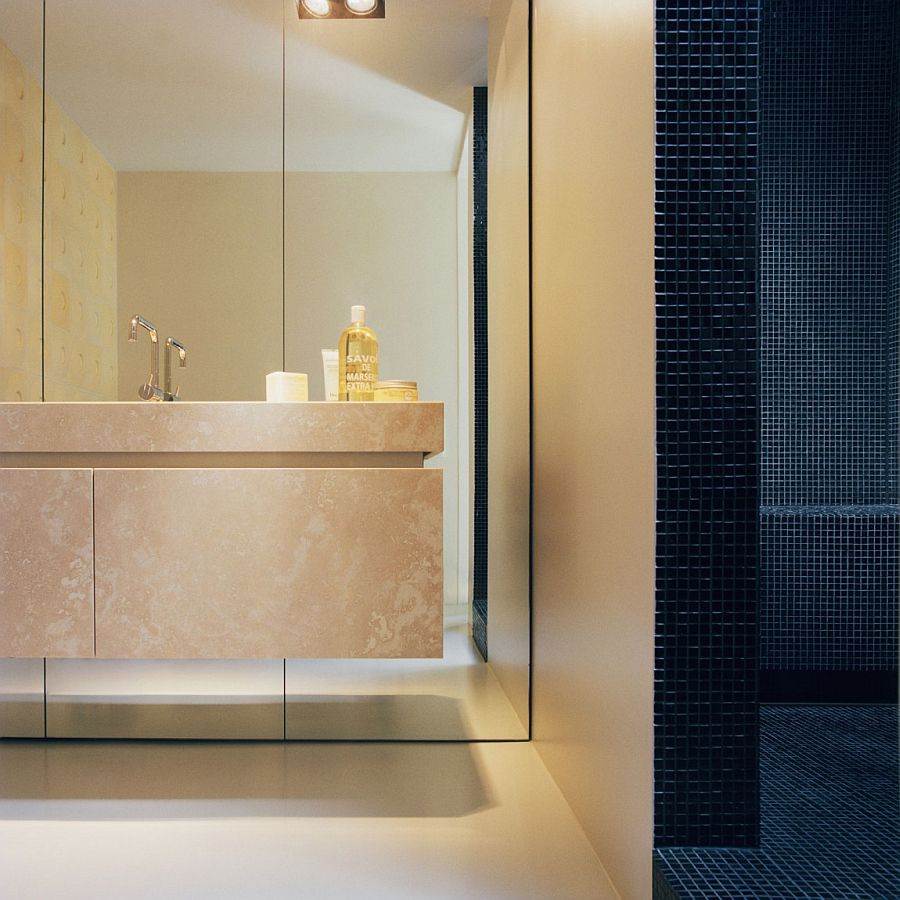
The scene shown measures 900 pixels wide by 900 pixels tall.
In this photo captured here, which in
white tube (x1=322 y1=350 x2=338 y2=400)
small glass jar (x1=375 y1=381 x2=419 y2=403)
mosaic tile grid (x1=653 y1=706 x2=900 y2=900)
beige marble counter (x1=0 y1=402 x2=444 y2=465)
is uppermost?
white tube (x1=322 y1=350 x2=338 y2=400)

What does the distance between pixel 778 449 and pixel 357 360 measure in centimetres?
168

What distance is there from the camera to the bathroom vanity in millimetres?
2020

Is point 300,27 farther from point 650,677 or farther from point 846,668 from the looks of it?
point 846,668

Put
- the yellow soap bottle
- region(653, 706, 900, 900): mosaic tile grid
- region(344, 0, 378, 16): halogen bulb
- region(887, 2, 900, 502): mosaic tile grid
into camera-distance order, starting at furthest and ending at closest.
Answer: region(887, 2, 900, 502): mosaic tile grid, region(344, 0, 378, 16): halogen bulb, the yellow soap bottle, region(653, 706, 900, 900): mosaic tile grid

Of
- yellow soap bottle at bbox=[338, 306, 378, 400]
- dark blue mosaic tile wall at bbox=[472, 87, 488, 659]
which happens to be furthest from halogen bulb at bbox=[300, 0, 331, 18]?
yellow soap bottle at bbox=[338, 306, 378, 400]

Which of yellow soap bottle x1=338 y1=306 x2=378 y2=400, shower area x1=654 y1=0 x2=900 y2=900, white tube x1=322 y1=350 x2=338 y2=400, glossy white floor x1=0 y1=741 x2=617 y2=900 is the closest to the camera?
shower area x1=654 y1=0 x2=900 y2=900

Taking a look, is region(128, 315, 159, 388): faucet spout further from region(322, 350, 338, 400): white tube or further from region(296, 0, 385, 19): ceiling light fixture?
region(296, 0, 385, 19): ceiling light fixture

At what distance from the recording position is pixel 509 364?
2.63 metres

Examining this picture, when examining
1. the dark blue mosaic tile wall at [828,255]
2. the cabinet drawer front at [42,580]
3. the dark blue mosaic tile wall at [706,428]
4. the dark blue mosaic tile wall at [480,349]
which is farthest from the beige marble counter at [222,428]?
the dark blue mosaic tile wall at [828,255]

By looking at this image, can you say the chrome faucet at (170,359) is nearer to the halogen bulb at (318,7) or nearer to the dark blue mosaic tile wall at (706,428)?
the halogen bulb at (318,7)

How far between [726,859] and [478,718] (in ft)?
4.20

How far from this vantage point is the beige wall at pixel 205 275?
2576mm

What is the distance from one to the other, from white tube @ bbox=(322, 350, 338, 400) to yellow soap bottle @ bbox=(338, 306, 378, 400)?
3cm

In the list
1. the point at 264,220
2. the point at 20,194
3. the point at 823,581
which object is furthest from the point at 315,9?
the point at 823,581
